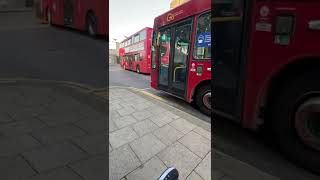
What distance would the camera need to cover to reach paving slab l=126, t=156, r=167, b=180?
1014 millimetres

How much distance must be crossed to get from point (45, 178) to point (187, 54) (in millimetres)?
1083

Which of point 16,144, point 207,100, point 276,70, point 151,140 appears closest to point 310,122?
point 276,70

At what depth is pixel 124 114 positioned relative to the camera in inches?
42.3

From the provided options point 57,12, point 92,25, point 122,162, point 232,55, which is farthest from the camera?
point 232,55

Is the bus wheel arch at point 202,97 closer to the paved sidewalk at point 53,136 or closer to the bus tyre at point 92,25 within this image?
the paved sidewalk at point 53,136

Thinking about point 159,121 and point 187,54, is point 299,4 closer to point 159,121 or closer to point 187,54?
point 187,54

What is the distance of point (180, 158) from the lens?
1069 millimetres

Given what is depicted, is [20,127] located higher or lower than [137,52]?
lower

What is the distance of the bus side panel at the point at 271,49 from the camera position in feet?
7.11

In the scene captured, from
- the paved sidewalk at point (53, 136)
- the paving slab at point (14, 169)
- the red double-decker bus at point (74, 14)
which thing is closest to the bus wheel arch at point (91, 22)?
the red double-decker bus at point (74, 14)

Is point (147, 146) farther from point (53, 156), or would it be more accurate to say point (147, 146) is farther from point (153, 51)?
point (53, 156)

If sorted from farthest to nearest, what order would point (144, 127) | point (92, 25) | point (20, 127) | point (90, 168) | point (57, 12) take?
point (20, 127), point (57, 12), point (90, 168), point (92, 25), point (144, 127)

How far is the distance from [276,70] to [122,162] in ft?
5.76

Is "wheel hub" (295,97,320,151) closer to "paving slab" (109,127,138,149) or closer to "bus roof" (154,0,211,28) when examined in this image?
"bus roof" (154,0,211,28)
